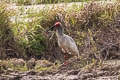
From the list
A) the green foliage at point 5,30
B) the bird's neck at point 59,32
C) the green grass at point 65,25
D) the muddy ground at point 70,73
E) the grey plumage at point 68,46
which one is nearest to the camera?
the muddy ground at point 70,73

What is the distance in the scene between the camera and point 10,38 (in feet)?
38.0

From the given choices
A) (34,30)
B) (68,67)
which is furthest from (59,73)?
(34,30)

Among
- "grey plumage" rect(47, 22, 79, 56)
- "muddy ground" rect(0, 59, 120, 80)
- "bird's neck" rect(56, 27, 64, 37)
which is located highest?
"bird's neck" rect(56, 27, 64, 37)

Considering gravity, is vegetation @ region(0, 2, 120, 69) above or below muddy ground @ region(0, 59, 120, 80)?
above

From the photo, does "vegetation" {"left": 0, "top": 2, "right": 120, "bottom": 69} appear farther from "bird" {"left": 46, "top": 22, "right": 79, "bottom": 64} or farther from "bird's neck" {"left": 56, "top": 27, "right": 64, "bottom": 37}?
"bird's neck" {"left": 56, "top": 27, "right": 64, "bottom": 37}

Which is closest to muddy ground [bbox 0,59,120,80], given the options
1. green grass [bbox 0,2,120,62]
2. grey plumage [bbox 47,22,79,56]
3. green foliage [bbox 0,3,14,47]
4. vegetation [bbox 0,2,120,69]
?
grey plumage [bbox 47,22,79,56]

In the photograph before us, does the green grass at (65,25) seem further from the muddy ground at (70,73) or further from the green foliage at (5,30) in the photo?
the muddy ground at (70,73)

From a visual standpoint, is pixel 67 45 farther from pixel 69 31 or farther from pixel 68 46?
pixel 69 31

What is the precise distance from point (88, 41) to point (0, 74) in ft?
7.53

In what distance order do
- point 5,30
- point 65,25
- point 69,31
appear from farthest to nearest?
point 65,25 → point 69,31 → point 5,30

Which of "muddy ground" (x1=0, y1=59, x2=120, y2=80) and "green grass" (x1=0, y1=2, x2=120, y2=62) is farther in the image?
"green grass" (x1=0, y1=2, x2=120, y2=62)

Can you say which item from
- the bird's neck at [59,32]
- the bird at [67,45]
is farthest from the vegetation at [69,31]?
the bird's neck at [59,32]

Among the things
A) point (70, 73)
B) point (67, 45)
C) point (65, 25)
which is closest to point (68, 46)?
point (67, 45)

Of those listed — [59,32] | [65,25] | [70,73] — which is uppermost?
[59,32]
